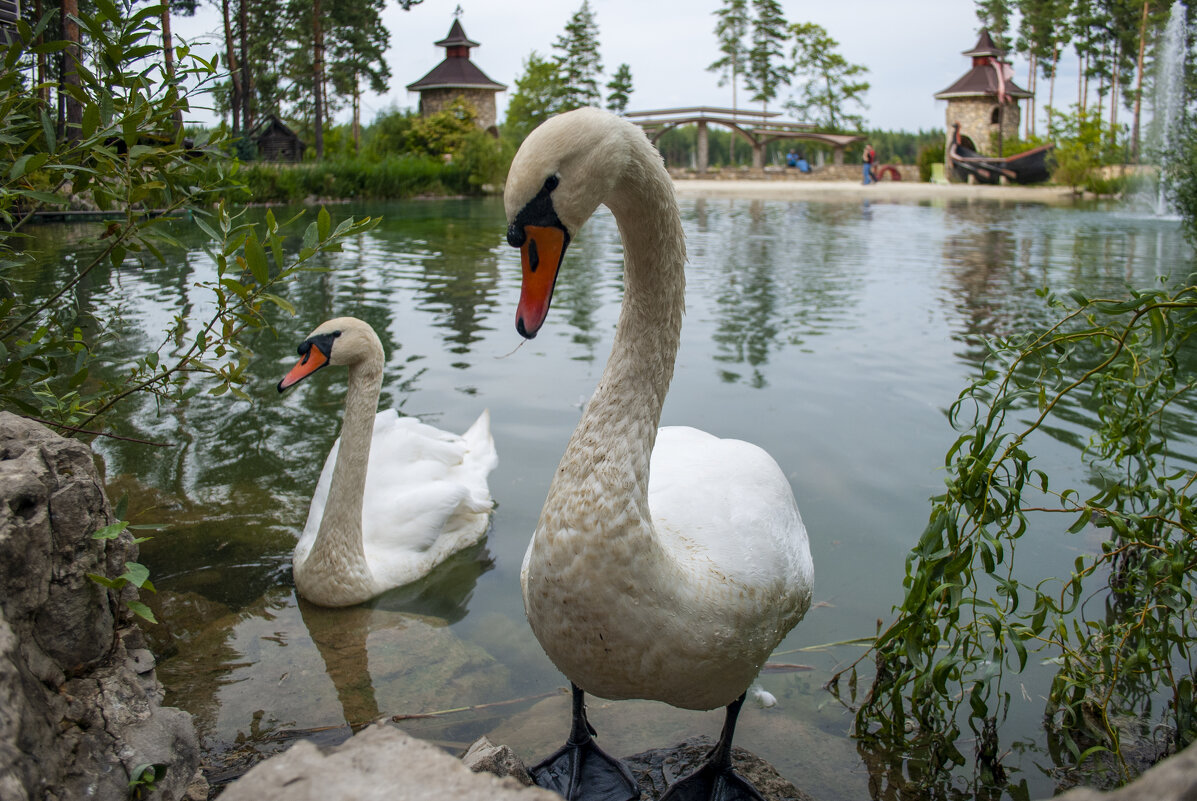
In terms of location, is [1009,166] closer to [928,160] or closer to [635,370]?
[928,160]

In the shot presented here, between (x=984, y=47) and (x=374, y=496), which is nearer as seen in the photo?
(x=374, y=496)

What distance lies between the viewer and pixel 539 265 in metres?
1.81

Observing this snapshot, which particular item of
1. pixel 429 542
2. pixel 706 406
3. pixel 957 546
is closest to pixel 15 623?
pixel 957 546

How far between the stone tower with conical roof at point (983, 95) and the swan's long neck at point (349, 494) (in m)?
51.0

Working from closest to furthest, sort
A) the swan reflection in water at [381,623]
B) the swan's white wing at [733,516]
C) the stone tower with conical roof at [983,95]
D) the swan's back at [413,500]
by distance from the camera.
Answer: the swan's white wing at [733,516], the swan reflection in water at [381,623], the swan's back at [413,500], the stone tower with conical roof at [983,95]

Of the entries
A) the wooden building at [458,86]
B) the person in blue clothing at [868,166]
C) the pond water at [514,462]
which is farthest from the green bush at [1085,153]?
the wooden building at [458,86]

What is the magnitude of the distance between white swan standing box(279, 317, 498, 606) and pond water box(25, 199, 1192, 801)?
14cm

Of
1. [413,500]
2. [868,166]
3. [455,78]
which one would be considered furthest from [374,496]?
[455,78]

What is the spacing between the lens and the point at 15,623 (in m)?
1.59

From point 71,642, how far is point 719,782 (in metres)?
1.71

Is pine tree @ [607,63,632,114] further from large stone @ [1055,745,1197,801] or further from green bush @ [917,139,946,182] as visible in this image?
large stone @ [1055,745,1197,801]

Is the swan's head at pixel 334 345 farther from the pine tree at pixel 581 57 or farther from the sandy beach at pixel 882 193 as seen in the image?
the pine tree at pixel 581 57

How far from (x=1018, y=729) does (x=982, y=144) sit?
53367 millimetres

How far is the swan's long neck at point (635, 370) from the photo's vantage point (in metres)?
1.95
